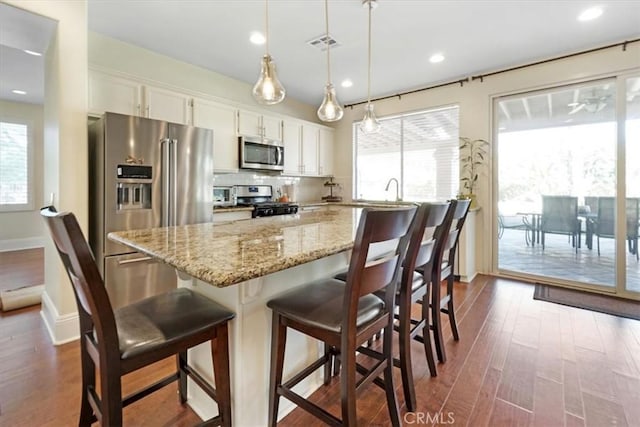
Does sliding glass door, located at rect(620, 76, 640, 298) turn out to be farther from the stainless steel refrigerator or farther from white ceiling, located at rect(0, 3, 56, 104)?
white ceiling, located at rect(0, 3, 56, 104)

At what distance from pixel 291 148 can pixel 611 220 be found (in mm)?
4116

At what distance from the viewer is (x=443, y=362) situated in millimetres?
1971

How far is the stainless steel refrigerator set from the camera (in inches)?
95.9

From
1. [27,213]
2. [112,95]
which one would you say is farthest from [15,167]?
[112,95]

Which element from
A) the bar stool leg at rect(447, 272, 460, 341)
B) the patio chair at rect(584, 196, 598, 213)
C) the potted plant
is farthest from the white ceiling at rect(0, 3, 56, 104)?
the patio chair at rect(584, 196, 598, 213)

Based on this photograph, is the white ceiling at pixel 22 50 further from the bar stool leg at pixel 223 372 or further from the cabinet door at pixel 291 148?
the cabinet door at pixel 291 148

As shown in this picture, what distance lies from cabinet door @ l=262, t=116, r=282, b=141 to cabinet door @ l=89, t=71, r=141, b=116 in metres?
1.60

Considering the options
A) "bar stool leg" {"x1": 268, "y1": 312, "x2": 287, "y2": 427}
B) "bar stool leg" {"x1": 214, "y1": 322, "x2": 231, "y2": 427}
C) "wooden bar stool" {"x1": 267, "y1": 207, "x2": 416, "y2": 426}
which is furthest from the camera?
"bar stool leg" {"x1": 268, "y1": 312, "x2": 287, "y2": 427}

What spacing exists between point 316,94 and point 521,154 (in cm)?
311

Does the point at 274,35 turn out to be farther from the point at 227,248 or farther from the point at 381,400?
the point at 381,400

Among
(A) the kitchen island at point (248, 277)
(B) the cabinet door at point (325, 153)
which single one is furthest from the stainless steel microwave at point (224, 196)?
(A) the kitchen island at point (248, 277)

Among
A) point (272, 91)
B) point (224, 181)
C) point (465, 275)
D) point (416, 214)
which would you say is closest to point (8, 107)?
point (224, 181)

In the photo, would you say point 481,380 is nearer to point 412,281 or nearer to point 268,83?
point 412,281

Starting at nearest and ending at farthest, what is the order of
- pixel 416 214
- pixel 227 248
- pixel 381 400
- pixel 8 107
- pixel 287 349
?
pixel 227 248, pixel 416 214, pixel 287 349, pixel 381 400, pixel 8 107
